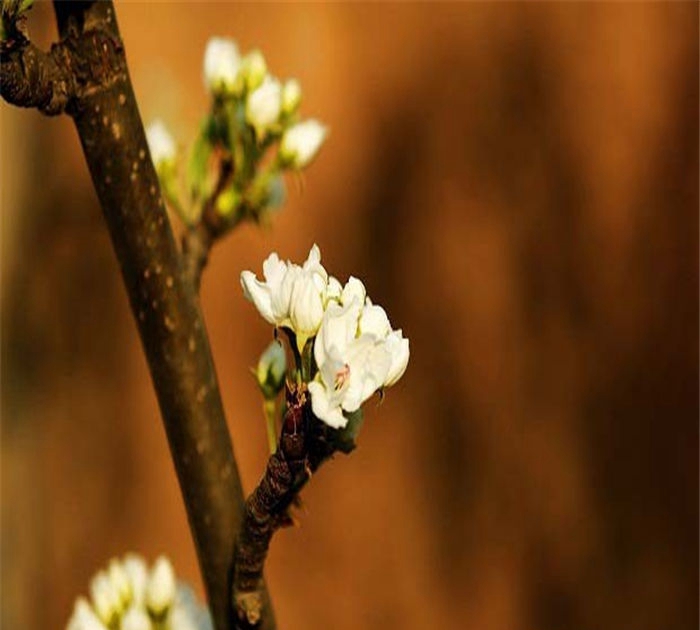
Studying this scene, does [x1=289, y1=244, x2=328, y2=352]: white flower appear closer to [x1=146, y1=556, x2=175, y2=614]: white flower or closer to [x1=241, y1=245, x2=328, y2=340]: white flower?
[x1=241, y1=245, x2=328, y2=340]: white flower

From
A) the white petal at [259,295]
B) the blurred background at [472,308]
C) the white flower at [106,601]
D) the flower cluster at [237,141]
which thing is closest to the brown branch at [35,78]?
the white petal at [259,295]

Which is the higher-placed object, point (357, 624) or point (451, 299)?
point (451, 299)

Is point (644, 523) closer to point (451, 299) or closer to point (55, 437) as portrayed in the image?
point (451, 299)

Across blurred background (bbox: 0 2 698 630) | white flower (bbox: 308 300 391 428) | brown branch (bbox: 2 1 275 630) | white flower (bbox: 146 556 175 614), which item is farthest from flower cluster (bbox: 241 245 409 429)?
blurred background (bbox: 0 2 698 630)

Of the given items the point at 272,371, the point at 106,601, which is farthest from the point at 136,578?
the point at 272,371

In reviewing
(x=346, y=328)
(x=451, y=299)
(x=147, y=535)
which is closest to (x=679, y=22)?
(x=451, y=299)

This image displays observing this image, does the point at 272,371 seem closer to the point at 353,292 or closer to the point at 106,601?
the point at 353,292

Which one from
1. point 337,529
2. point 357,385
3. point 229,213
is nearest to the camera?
point 357,385

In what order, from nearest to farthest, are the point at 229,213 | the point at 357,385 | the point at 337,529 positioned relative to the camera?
the point at 357,385, the point at 229,213, the point at 337,529
